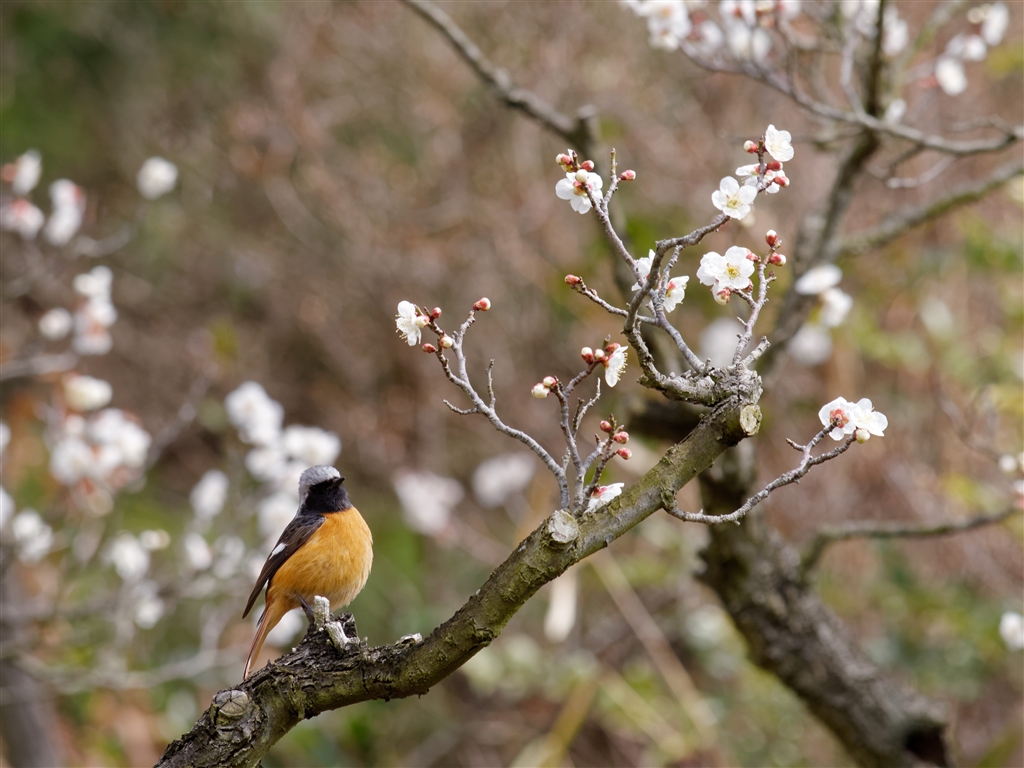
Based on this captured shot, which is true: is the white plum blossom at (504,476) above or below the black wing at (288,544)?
above

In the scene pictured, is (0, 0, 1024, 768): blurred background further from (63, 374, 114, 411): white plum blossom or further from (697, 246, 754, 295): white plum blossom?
(697, 246, 754, 295): white plum blossom

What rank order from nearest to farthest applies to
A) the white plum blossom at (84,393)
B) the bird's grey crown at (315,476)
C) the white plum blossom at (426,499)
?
the bird's grey crown at (315,476)
the white plum blossom at (84,393)
the white plum blossom at (426,499)

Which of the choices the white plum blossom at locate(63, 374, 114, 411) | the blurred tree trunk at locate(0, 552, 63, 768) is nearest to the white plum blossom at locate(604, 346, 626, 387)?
the white plum blossom at locate(63, 374, 114, 411)

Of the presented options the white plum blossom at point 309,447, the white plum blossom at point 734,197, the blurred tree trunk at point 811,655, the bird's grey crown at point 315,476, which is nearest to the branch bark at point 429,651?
the white plum blossom at point 734,197

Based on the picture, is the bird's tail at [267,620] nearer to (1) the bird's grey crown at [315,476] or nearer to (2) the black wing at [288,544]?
(2) the black wing at [288,544]

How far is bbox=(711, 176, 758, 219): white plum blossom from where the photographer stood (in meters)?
1.88

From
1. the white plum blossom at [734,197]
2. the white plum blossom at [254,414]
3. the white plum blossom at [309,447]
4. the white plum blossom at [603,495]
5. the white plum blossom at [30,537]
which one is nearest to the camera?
the white plum blossom at [734,197]

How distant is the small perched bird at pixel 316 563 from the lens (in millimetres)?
2660

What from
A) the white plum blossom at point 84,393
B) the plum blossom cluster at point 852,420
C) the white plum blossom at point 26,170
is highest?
the white plum blossom at point 26,170

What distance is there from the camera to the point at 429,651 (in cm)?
196

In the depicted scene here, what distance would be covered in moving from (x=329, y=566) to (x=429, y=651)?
0.78 metres

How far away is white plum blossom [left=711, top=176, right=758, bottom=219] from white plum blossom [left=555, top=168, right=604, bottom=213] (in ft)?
0.78

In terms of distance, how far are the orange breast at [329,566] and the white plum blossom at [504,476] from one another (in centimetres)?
446

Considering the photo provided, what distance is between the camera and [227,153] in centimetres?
818
